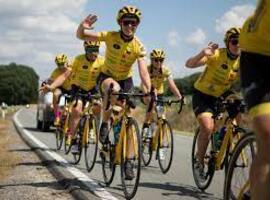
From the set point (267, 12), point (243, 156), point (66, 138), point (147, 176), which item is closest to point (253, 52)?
point (267, 12)

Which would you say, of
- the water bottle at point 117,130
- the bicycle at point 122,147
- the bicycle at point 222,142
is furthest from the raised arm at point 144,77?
the bicycle at point 222,142

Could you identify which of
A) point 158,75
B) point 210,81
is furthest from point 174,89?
point 210,81

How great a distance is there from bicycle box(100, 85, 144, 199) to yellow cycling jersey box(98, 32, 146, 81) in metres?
0.61

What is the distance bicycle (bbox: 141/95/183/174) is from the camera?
10141 mm

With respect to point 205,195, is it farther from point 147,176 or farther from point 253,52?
point 253,52

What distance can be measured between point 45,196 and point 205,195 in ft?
7.05

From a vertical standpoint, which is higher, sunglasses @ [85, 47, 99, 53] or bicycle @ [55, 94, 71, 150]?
sunglasses @ [85, 47, 99, 53]

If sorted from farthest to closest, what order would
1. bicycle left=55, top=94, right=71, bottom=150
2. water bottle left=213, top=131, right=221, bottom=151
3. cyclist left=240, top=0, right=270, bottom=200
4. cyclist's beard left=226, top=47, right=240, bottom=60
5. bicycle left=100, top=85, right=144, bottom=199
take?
bicycle left=55, top=94, right=71, bottom=150
cyclist's beard left=226, top=47, right=240, bottom=60
water bottle left=213, top=131, right=221, bottom=151
bicycle left=100, top=85, right=144, bottom=199
cyclist left=240, top=0, right=270, bottom=200

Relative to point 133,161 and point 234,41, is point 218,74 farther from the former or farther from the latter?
point 133,161

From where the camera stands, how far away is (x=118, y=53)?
8273mm

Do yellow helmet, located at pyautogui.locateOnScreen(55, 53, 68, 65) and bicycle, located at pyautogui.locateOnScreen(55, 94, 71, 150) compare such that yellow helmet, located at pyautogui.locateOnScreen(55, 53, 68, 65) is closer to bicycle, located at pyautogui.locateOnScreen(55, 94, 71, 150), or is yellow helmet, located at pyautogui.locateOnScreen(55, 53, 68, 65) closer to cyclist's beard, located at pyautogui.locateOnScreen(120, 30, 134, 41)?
bicycle, located at pyautogui.locateOnScreen(55, 94, 71, 150)

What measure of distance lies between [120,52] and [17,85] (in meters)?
157

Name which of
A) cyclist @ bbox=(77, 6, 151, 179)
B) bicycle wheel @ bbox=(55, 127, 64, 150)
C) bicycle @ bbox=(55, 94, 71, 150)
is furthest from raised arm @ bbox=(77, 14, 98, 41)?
bicycle wheel @ bbox=(55, 127, 64, 150)

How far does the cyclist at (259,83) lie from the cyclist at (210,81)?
12.6 feet
